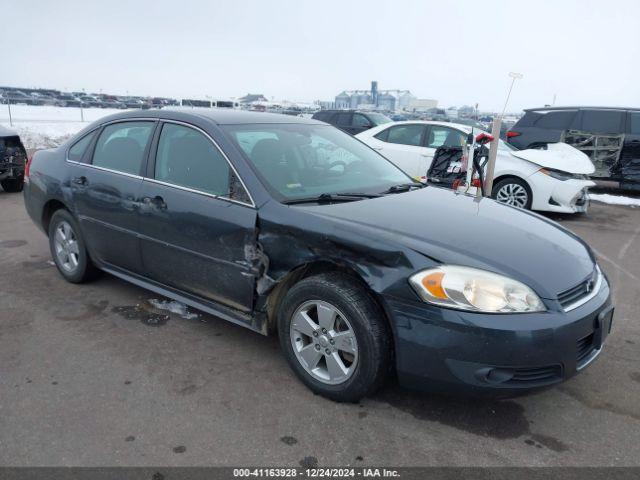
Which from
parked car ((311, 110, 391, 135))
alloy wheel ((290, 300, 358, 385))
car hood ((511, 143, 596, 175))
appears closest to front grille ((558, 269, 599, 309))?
alloy wheel ((290, 300, 358, 385))

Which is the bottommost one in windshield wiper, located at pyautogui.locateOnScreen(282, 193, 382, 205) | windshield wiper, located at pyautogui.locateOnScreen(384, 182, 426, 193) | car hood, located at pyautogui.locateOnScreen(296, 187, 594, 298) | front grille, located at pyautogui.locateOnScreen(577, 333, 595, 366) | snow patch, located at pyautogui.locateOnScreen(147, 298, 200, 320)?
snow patch, located at pyautogui.locateOnScreen(147, 298, 200, 320)

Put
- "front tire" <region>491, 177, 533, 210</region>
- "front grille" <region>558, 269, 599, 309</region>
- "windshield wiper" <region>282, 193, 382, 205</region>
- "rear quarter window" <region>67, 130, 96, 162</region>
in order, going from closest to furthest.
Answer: "front grille" <region>558, 269, 599, 309</region> < "windshield wiper" <region>282, 193, 382, 205</region> < "rear quarter window" <region>67, 130, 96, 162</region> < "front tire" <region>491, 177, 533, 210</region>

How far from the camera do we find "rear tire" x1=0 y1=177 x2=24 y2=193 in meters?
9.08

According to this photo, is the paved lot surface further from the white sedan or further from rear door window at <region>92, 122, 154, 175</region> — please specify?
the white sedan

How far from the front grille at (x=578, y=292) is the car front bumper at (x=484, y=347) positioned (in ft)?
0.18

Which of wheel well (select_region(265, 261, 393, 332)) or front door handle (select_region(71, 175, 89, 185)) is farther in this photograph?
front door handle (select_region(71, 175, 89, 185))

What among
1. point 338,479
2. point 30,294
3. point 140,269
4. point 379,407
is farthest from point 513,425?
point 30,294

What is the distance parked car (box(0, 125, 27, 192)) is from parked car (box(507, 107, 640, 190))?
9.00m

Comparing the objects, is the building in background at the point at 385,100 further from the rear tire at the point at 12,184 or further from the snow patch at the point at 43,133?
the rear tire at the point at 12,184

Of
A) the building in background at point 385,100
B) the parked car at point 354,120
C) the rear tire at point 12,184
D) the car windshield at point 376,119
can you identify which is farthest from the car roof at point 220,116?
the building in background at point 385,100

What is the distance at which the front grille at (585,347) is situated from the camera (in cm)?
262

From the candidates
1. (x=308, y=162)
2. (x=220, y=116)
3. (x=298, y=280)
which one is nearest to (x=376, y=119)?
(x=220, y=116)

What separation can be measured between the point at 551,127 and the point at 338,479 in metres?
10.1

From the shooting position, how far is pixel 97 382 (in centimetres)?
307
